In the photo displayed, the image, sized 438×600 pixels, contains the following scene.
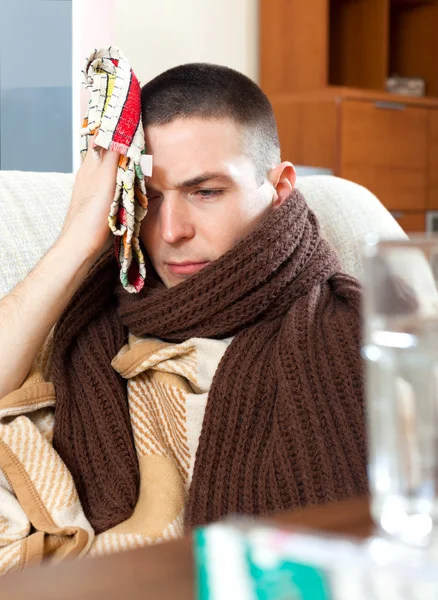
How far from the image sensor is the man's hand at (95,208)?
141 cm

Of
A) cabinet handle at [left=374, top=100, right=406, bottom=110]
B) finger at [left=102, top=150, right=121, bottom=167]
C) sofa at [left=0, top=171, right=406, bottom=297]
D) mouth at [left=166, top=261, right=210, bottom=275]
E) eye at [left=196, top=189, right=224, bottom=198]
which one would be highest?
cabinet handle at [left=374, top=100, right=406, bottom=110]

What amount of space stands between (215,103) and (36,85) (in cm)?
185

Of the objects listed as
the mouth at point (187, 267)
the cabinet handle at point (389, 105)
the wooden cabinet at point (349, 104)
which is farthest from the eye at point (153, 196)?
the cabinet handle at point (389, 105)

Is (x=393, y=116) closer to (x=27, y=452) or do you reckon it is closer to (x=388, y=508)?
(x=27, y=452)

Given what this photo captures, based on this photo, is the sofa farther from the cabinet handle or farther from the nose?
the cabinet handle

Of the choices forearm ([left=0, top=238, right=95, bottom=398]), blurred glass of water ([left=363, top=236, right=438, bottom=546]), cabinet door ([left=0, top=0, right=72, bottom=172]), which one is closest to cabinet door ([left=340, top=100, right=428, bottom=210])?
cabinet door ([left=0, top=0, right=72, bottom=172])

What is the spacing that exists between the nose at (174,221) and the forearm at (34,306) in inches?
5.2

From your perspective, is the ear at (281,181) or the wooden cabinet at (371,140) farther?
the wooden cabinet at (371,140)

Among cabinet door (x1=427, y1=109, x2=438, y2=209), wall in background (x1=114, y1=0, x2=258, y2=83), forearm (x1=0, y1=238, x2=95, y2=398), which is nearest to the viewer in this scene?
forearm (x1=0, y1=238, x2=95, y2=398)

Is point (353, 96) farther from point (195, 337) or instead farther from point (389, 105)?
point (195, 337)

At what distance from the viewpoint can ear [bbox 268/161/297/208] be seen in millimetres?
1501

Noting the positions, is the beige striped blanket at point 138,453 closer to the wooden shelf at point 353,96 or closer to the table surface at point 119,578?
the table surface at point 119,578

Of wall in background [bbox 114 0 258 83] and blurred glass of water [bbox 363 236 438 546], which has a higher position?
wall in background [bbox 114 0 258 83]

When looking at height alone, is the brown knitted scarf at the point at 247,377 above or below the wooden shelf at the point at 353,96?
below
